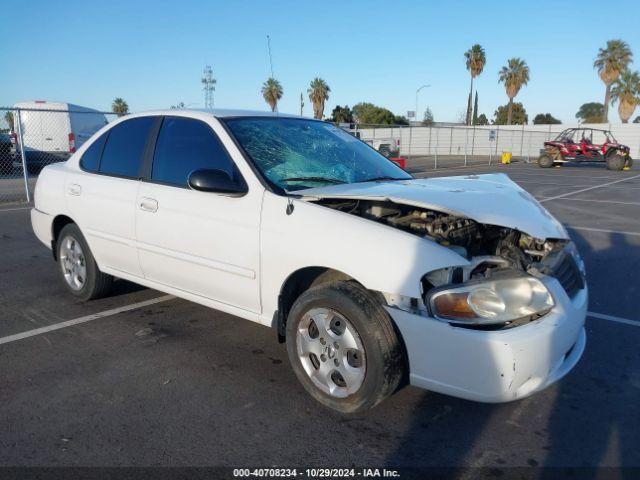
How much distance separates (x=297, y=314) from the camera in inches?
121

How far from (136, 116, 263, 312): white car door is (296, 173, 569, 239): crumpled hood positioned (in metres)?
0.49

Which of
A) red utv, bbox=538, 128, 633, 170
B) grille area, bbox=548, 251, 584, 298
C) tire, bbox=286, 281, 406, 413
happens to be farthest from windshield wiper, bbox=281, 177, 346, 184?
red utv, bbox=538, 128, 633, 170

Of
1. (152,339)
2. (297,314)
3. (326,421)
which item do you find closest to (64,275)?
(152,339)

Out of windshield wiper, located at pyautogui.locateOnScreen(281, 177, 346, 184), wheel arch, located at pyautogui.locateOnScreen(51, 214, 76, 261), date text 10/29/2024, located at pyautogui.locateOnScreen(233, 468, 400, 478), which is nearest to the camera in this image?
date text 10/29/2024, located at pyautogui.locateOnScreen(233, 468, 400, 478)

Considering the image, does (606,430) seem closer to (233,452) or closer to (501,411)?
(501,411)

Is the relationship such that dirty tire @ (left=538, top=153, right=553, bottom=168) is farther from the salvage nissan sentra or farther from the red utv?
the salvage nissan sentra

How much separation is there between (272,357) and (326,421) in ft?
2.92

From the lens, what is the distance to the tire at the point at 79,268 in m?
4.61

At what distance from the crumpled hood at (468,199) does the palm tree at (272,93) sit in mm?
51758

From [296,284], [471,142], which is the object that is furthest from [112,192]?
[471,142]

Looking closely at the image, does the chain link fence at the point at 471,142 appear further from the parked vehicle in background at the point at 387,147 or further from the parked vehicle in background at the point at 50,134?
the parked vehicle in background at the point at 50,134

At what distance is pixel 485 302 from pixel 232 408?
1.49 meters

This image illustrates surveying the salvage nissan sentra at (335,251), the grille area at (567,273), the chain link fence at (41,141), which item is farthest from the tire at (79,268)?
the chain link fence at (41,141)

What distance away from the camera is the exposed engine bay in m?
2.98
